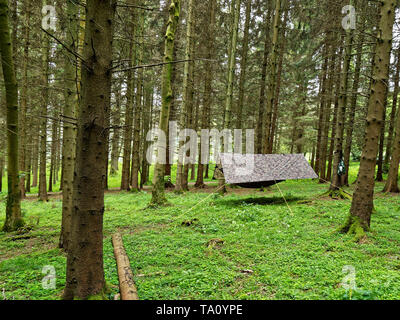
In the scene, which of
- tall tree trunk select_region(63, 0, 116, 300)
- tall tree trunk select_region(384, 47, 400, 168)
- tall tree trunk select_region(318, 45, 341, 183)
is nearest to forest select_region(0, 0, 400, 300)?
tall tree trunk select_region(63, 0, 116, 300)

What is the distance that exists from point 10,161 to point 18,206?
1.09 m

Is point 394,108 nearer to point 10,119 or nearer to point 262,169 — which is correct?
point 262,169

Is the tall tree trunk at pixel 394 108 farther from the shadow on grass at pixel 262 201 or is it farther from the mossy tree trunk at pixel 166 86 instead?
the mossy tree trunk at pixel 166 86

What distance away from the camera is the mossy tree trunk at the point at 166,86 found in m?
7.39

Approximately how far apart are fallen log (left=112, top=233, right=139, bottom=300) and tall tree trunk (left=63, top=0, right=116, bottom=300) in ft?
1.42

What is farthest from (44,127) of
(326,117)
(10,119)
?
(326,117)

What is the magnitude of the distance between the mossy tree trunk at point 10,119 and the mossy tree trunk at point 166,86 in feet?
11.4

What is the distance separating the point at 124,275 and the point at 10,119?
460cm

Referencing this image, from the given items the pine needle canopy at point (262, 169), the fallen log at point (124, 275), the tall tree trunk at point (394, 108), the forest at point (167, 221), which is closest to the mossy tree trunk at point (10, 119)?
the forest at point (167, 221)

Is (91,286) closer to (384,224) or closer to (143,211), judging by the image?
(143,211)

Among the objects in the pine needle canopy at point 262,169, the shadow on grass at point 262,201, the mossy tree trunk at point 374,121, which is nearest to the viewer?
the mossy tree trunk at point 374,121

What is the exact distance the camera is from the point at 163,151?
7453 millimetres

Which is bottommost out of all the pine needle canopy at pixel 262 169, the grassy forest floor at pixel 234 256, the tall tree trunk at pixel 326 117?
the grassy forest floor at pixel 234 256
